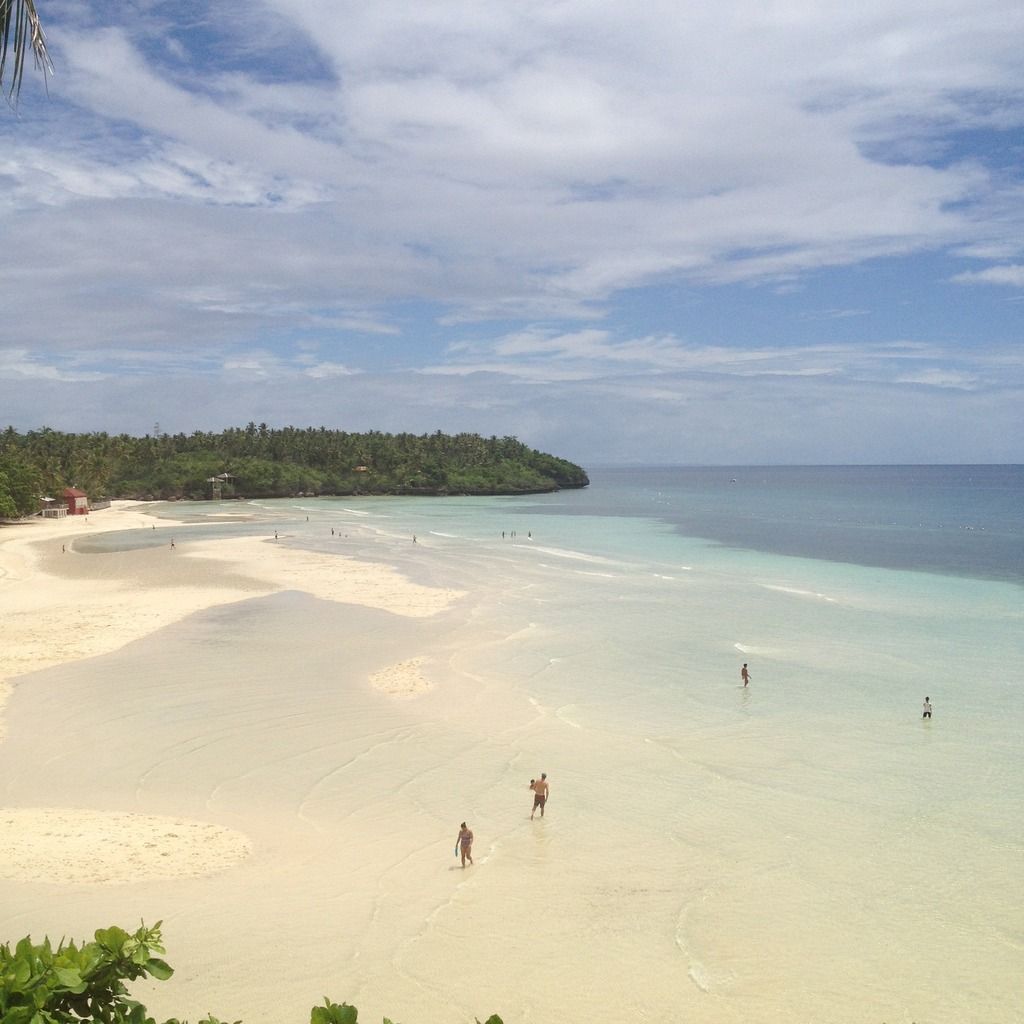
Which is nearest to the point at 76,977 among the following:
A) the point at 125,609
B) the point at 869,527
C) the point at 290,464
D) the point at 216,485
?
the point at 125,609

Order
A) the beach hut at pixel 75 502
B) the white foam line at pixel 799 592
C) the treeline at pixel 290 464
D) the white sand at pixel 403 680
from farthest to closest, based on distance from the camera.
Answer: the treeline at pixel 290 464
the beach hut at pixel 75 502
the white foam line at pixel 799 592
the white sand at pixel 403 680

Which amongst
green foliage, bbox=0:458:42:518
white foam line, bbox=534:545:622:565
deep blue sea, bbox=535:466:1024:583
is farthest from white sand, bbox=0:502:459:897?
deep blue sea, bbox=535:466:1024:583

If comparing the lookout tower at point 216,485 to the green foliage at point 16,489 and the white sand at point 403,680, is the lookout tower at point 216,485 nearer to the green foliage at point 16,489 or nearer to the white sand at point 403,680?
the green foliage at point 16,489

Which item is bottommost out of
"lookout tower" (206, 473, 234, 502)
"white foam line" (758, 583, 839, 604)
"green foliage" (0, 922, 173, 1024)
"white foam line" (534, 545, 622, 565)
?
"white foam line" (758, 583, 839, 604)

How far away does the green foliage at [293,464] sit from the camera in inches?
4982

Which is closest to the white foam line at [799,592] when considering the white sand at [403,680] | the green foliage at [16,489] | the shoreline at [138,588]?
the shoreline at [138,588]

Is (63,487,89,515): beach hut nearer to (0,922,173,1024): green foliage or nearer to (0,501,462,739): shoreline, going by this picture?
(0,501,462,739): shoreline

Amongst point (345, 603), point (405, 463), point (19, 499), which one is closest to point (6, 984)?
point (345, 603)

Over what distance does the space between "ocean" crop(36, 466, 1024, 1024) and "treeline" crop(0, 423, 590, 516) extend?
89823 mm

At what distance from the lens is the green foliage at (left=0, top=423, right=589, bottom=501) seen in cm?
12655

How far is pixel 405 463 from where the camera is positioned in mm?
160500

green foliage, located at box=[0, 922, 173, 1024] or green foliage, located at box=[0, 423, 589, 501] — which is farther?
green foliage, located at box=[0, 423, 589, 501]

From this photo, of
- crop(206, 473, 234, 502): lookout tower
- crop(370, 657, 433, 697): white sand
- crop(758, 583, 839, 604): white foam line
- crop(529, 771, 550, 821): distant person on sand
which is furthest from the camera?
crop(206, 473, 234, 502): lookout tower

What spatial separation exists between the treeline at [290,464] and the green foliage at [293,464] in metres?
0.17
